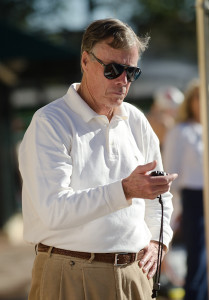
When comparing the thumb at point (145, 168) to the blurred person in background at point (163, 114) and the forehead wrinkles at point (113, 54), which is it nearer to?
the forehead wrinkles at point (113, 54)

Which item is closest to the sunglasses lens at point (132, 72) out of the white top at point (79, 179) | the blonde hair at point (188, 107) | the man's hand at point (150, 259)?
the white top at point (79, 179)

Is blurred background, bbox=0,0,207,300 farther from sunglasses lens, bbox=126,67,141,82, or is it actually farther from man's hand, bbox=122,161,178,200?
man's hand, bbox=122,161,178,200

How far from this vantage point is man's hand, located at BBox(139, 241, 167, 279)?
2512 millimetres

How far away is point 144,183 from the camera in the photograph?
2.10 meters

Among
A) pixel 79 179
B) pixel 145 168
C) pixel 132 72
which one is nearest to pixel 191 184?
pixel 132 72

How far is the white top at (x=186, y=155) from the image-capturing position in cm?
490

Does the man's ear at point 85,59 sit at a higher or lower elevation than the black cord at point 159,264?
higher

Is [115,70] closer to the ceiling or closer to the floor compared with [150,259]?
closer to the ceiling

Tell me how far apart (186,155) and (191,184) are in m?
0.24

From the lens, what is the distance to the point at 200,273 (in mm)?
4773

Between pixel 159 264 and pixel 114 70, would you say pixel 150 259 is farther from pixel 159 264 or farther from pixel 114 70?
pixel 114 70

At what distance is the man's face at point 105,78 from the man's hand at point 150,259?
612 mm

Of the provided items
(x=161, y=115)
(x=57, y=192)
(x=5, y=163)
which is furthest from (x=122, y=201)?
(x=5, y=163)

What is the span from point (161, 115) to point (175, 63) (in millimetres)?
7505
